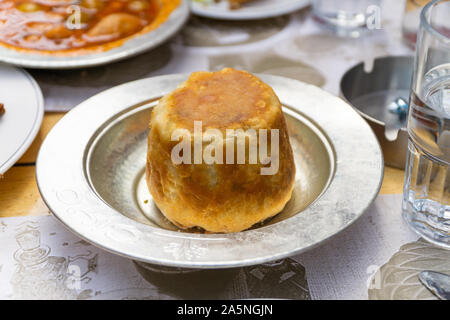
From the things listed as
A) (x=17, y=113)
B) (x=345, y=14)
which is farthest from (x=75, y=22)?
(x=345, y=14)

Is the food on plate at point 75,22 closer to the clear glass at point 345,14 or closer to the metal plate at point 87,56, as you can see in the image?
the metal plate at point 87,56

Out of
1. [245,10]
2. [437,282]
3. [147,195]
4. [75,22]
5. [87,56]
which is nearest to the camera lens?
[437,282]

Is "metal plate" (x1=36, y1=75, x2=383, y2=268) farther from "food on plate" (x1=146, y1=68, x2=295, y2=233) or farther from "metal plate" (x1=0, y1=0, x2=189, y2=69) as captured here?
"metal plate" (x1=0, y1=0, x2=189, y2=69)

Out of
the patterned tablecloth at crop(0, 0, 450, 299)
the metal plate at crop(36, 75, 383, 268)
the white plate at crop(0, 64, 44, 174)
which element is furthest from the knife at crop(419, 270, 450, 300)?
the white plate at crop(0, 64, 44, 174)

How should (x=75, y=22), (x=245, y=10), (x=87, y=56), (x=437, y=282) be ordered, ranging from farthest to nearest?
1. (x=245, y=10)
2. (x=75, y=22)
3. (x=87, y=56)
4. (x=437, y=282)

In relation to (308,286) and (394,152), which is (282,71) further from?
(308,286)

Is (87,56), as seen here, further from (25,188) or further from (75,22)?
(25,188)

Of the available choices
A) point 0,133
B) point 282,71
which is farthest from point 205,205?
point 282,71

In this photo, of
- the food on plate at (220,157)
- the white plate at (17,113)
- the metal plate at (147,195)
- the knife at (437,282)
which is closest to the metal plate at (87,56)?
the white plate at (17,113)
